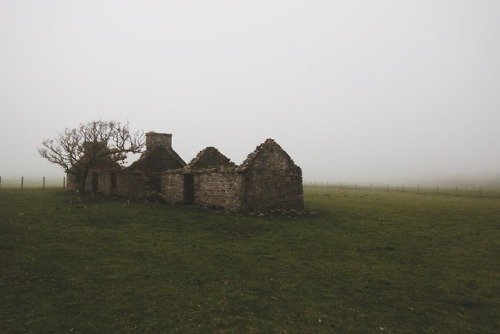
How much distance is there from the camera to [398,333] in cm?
843

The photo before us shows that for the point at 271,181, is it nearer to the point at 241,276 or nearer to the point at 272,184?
the point at 272,184

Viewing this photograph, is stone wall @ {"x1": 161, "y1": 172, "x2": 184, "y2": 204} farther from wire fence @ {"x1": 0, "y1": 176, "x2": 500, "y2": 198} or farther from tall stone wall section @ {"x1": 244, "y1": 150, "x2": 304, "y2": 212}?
wire fence @ {"x1": 0, "y1": 176, "x2": 500, "y2": 198}

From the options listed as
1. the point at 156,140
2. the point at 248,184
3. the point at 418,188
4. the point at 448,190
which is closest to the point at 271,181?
the point at 248,184

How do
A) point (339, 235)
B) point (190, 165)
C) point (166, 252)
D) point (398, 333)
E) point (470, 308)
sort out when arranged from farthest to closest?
point (190, 165) → point (339, 235) → point (166, 252) → point (470, 308) → point (398, 333)

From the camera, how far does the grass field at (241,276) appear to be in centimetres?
878

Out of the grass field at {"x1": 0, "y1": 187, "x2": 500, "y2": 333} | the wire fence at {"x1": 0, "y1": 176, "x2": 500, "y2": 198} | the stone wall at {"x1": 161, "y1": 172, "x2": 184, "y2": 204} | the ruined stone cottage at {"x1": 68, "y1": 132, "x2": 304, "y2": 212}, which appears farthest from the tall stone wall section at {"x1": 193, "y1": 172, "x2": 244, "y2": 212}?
the wire fence at {"x1": 0, "y1": 176, "x2": 500, "y2": 198}

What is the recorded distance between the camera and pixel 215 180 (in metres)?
24.8

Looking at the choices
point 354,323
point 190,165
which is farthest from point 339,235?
point 190,165

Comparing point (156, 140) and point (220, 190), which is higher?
point (156, 140)

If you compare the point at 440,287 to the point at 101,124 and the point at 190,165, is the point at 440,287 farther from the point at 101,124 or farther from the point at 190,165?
the point at 101,124

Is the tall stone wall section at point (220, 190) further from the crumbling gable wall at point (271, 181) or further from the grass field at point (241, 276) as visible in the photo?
the grass field at point (241, 276)

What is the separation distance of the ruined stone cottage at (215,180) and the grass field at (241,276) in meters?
2.95

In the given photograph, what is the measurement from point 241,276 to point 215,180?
13.4m

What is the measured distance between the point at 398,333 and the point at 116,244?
12.1m
